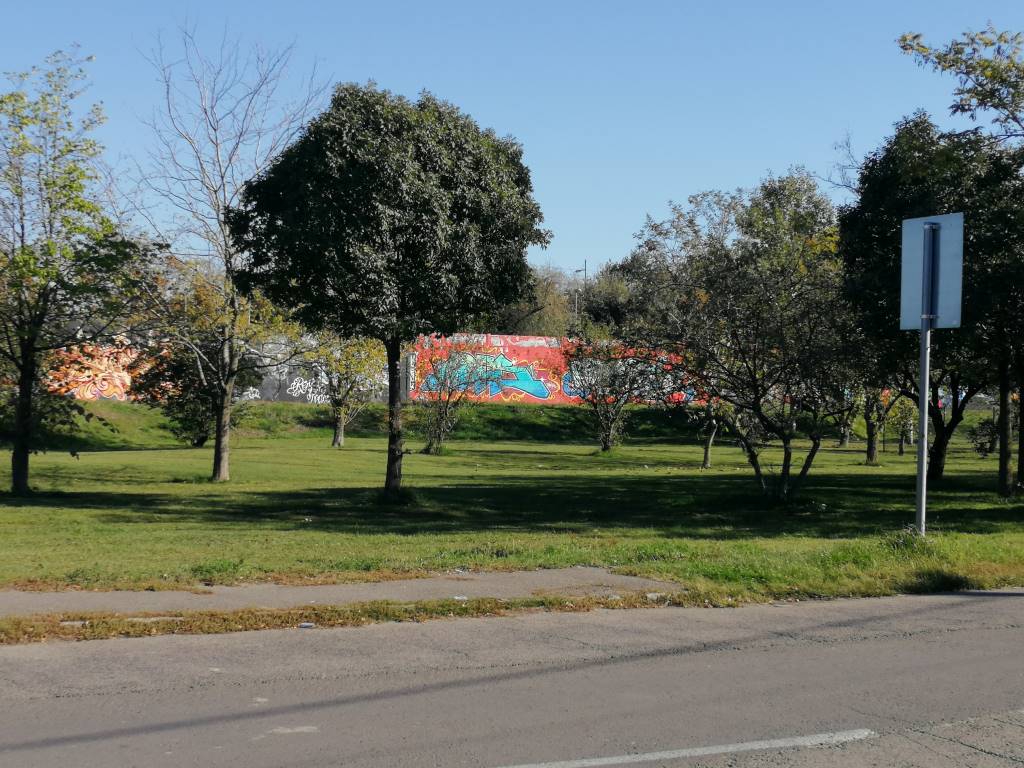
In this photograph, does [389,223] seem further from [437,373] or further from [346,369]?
[437,373]

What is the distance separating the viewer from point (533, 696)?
19.6ft

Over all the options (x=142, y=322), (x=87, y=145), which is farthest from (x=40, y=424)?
(x=87, y=145)

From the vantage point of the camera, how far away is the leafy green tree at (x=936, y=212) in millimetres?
18636

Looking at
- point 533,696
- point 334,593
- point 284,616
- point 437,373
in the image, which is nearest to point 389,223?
point 334,593

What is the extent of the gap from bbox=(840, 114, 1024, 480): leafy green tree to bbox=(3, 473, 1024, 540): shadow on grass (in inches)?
142

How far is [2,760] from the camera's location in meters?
4.74

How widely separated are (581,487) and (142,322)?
486 inches

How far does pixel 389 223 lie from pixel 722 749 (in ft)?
52.7

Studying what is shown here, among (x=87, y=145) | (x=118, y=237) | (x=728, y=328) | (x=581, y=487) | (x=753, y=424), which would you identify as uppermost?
(x=87, y=145)

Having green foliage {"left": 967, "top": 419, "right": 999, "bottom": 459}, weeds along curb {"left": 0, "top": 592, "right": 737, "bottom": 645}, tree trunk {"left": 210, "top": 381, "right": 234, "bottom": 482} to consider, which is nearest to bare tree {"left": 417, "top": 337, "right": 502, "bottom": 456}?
tree trunk {"left": 210, "top": 381, "right": 234, "bottom": 482}

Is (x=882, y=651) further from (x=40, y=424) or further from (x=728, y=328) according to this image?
(x=40, y=424)

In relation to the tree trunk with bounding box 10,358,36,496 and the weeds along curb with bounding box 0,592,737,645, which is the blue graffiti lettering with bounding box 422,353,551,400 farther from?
the weeds along curb with bounding box 0,592,737,645

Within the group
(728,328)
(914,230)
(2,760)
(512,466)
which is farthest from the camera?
(512,466)

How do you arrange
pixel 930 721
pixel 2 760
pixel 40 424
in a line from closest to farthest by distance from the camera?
1. pixel 2 760
2. pixel 930 721
3. pixel 40 424
